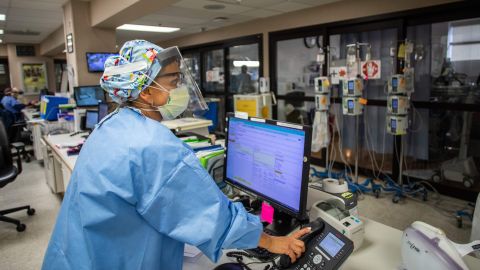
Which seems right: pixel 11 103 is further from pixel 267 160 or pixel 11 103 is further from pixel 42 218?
pixel 267 160

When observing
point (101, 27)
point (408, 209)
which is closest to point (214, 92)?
point (101, 27)

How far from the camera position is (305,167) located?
3.91 ft

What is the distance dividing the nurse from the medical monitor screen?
0.07 metres

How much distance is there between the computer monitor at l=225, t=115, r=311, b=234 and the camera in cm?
122

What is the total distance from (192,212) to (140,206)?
0.48 ft

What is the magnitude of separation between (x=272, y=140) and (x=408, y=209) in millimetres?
2848

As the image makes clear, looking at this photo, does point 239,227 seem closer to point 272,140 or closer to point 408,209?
point 272,140

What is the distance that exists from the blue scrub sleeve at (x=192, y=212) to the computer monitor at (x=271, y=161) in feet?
1.22

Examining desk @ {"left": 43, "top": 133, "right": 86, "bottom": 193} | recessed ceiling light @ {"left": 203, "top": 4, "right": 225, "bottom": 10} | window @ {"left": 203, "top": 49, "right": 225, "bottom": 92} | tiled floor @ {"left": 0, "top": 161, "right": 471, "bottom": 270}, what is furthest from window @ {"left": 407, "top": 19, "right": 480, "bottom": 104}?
desk @ {"left": 43, "top": 133, "right": 86, "bottom": 193}

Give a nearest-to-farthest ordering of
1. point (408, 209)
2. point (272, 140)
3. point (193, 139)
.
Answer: point (272, 140) → point (193, 139) → point (408, 209)

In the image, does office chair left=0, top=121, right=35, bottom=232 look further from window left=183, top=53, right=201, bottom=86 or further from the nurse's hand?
window left=183, top=53, right=201, bottom=86

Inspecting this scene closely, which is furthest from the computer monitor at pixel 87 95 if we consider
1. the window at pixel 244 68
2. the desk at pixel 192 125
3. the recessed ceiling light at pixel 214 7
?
the window at pixel 244 68

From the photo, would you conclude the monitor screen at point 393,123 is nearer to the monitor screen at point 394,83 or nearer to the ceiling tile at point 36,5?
the monitor screen at point 394,83

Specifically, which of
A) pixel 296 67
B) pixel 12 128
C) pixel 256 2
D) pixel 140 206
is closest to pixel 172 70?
pixel 140 206
